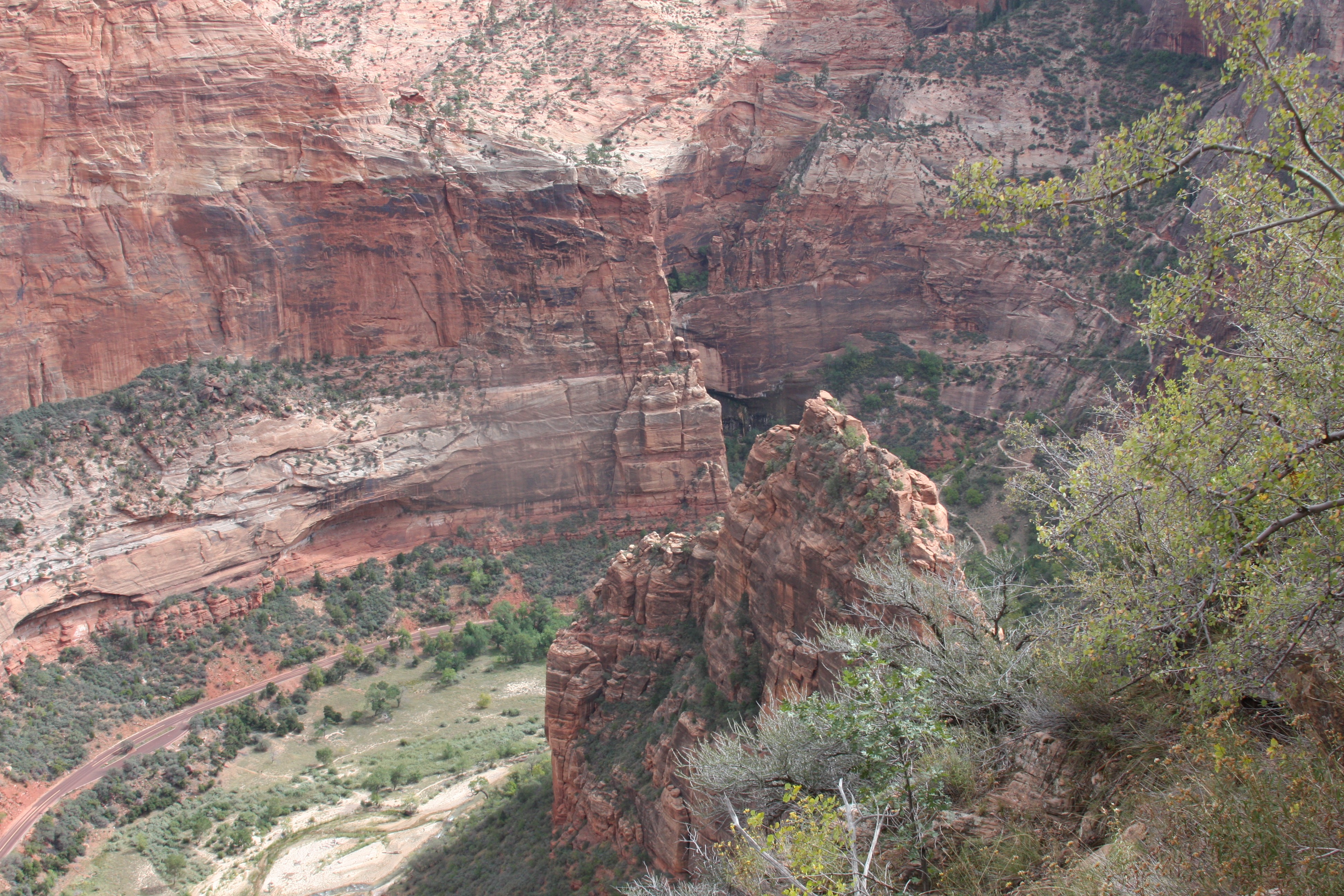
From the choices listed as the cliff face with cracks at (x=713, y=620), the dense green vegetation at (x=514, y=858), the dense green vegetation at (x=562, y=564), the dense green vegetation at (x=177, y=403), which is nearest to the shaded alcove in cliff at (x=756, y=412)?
the dense green vegetation at (x=562, y=564)

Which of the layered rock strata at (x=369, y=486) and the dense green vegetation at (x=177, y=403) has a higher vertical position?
the dense green vegetation at (x=177, y=403)

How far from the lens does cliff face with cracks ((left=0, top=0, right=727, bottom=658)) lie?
125ft

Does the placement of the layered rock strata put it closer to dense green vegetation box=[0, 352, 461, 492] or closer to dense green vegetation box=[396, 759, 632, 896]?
dense green vegetation box=[0, 352, 461, 492]

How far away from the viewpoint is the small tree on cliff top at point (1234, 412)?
23.1 ft

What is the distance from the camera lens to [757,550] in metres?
19.6

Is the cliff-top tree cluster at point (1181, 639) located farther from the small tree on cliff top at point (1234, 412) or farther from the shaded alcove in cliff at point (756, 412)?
the shaded alcove in cliff at point (756, 412)

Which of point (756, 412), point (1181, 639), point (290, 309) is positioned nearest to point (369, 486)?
point (290, 309)

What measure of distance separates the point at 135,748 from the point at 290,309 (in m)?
22.2

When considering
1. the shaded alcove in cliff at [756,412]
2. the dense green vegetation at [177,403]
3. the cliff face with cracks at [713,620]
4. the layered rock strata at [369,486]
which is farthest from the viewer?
the shaded alcove in cliff at [756,412]

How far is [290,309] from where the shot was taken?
1795 inches

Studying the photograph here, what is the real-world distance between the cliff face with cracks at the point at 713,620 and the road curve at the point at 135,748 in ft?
64.6

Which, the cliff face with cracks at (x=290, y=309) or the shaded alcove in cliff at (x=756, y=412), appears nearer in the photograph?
the cliff face with cracks at (x=290, y=309)


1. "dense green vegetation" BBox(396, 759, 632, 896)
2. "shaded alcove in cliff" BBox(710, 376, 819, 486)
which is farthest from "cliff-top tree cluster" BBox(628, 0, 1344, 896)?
"shaded alcove in cliff" BBox(710, 376, 819, 486)

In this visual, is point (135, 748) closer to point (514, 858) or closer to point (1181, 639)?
point (514, 858)
